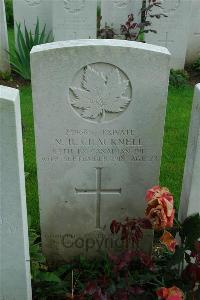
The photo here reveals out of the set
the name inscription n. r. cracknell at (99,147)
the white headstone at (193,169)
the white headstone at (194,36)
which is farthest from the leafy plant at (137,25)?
A: the white headstone at (193,169)

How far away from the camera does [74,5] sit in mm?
6625

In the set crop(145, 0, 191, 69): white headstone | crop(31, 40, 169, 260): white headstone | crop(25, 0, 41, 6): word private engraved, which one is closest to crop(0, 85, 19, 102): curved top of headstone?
crop(31, 40, 169, 260): white headstone

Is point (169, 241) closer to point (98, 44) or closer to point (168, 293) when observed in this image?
point (168, 293)

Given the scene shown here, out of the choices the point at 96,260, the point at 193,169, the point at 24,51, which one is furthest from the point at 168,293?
the point at 24,51

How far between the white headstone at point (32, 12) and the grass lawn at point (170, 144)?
1.48m

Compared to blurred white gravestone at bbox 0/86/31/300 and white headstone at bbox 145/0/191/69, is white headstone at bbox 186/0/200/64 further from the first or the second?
blurred white gravestone at bbox 0/86/31/300

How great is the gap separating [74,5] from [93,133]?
449cm

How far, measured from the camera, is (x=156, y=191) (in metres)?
2.51

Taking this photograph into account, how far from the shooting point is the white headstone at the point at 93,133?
8.18ft

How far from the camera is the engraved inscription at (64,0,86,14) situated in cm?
659

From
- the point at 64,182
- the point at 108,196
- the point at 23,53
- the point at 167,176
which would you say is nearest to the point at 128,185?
the point at 108,196

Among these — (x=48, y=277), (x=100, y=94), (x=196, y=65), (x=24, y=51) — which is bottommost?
(x=48, y=277)

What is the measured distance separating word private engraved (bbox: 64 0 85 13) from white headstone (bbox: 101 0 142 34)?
796 millimetres

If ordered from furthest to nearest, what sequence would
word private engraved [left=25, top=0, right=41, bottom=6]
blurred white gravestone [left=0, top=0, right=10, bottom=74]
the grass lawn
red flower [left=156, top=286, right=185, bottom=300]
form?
1. word private engraved [left=25, top=0, right=41, bottom=6]
2. blurred white gravestone [left=0, top=0, right=10, bottom=74]
3. the grass lawn
4. red flower [left=156, top=286, right=185, bottom=300]
